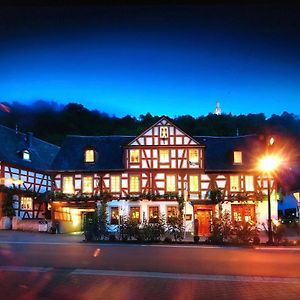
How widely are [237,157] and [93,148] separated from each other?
36.7 feet

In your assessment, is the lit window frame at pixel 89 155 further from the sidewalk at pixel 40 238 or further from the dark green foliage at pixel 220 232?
the dark green foliage at pixel 220 232

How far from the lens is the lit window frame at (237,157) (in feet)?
123

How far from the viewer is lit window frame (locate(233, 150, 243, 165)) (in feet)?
123

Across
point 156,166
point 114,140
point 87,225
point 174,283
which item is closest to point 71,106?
point 114,140

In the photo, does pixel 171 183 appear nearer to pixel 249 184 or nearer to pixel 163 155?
pixel 163 155

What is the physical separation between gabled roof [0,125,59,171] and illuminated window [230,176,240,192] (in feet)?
56.7

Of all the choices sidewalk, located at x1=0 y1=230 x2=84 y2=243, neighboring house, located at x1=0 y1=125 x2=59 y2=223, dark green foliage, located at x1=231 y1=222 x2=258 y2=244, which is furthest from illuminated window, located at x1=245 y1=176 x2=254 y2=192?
neighboring house, located at x1=0 y1=125 x2=59 y2=223

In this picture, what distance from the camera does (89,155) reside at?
3806 centimetres

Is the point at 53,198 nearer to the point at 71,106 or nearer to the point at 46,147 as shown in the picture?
the point at 71,106

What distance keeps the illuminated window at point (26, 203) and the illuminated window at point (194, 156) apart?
14.4 meters

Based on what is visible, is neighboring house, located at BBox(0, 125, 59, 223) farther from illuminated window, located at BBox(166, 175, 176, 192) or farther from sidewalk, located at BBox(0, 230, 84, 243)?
illuminated window, located at BBox(166, 175, 176, 192)

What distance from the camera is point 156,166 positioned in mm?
36688

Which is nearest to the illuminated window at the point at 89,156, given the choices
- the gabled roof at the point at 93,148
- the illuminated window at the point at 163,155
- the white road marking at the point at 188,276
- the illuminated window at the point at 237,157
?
the gabled roof at the point at 93,148

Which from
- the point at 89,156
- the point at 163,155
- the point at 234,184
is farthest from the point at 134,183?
the point at 234,184
